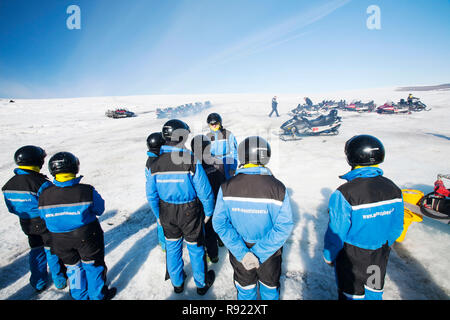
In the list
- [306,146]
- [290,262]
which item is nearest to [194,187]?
[290,262]

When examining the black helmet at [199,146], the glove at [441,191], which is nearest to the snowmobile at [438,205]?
the glove at [441,191]

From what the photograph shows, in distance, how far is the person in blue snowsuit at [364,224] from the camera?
5.85ft

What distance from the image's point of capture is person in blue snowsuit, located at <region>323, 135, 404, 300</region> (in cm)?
178

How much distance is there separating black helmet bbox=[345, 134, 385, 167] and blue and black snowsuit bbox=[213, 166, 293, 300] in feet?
3.10

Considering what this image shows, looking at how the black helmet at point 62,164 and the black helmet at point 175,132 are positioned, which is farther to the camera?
the black helmet at point 175,132

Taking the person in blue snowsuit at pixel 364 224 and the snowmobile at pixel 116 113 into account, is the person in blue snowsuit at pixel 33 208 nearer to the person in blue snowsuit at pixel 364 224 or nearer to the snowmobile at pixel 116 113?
the person in blue snowsuit at pixel 364 224

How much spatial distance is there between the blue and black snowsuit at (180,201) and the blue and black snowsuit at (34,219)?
64.7 inches

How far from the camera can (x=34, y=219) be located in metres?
2.66

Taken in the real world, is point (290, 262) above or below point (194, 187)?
below

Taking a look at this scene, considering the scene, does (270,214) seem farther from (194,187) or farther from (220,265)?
(220,265)

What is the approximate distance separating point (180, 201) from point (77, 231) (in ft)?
4.30

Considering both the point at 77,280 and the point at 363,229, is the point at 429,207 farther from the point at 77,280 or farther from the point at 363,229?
the point at 77,280

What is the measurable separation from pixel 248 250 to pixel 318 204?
11.3 ft
